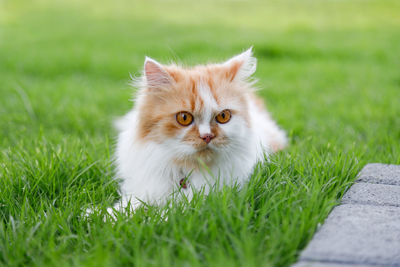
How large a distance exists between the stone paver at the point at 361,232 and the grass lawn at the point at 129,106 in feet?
0.28

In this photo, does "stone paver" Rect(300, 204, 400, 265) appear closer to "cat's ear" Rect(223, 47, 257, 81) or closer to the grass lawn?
the grass lawn

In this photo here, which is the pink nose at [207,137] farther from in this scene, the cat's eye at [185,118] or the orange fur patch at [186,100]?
the cat's eye at [185,118]

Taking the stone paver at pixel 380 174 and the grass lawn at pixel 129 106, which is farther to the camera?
the stone paver at pixel 380 174

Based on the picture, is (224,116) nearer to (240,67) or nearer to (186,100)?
(186,100)

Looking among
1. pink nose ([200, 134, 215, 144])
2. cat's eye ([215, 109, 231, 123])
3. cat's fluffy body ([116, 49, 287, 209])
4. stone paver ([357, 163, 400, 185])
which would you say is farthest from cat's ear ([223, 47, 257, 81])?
stone paver ([357, 163, 400, 185])

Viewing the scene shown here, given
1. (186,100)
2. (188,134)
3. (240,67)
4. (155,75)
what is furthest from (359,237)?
(155,75)

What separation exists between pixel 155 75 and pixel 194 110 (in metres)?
0.36

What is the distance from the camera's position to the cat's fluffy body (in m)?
2.50

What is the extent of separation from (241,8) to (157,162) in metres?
14.5

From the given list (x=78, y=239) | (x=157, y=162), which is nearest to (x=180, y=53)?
(x=157, y=162)

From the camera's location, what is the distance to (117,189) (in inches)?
114

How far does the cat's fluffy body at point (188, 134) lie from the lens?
8.20 ft

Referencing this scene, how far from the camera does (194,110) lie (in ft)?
8.17

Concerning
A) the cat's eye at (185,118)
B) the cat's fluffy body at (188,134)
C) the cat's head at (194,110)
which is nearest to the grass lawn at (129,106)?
the cat's fluffy body at (188,134)
